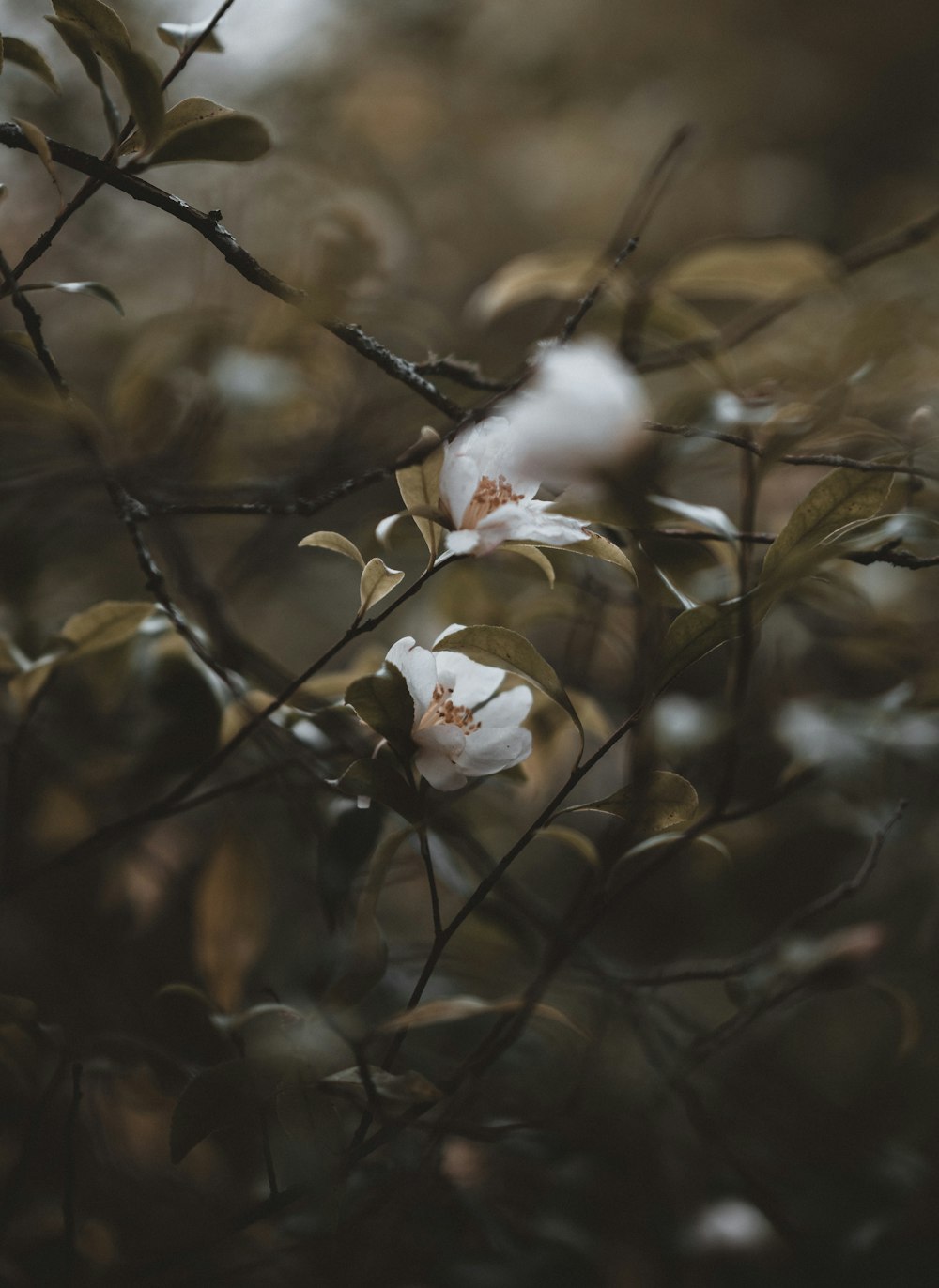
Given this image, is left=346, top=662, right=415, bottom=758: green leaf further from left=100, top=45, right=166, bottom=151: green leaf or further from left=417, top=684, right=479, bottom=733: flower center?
left=100, top=45, right=166, bottom=151: green leaf

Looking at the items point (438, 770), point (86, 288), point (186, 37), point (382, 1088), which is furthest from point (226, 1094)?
point (186, 37)

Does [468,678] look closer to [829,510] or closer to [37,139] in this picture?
[829,510]

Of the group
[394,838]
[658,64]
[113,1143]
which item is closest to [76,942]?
[113,1143]

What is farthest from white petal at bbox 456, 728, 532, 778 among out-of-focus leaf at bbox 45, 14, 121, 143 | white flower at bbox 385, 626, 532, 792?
out-of-focus leaf at bbox 45, 14, 121, 143

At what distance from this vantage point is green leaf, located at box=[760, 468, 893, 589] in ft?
1.31

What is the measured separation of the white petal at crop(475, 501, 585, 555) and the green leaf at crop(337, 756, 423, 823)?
0.37 ft

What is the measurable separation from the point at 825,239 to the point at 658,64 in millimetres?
503

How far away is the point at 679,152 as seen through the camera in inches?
57.0

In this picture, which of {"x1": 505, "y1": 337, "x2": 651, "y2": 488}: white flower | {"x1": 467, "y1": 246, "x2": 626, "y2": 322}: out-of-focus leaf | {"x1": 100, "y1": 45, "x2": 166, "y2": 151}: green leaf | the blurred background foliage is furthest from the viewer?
{"x1": 467, "y1": 246, "x2": 626, "y2": 322}: out-of-focus leaf

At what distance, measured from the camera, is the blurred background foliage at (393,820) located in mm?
488

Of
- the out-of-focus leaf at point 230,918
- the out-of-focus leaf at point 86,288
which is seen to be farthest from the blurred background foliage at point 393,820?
the out-of-focus leaf at point 86,288

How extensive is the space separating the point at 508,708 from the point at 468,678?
0.03 metres

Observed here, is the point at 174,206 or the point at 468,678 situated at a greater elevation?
the point at 174,206

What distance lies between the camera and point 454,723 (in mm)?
450
